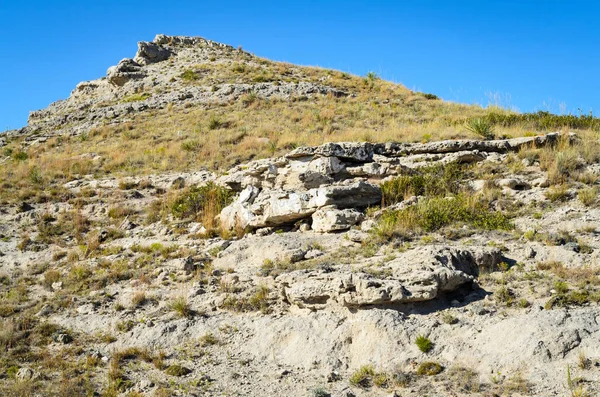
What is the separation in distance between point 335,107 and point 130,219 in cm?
1341

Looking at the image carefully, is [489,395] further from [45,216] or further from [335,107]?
[335,107]

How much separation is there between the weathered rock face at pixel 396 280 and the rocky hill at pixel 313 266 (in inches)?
1.4

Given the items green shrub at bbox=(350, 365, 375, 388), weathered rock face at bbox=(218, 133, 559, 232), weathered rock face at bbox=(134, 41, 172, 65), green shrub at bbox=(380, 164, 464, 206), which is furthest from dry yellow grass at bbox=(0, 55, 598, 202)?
weathered rock face at bbox=(134, 41, 172, 65)

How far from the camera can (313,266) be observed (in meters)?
9.33

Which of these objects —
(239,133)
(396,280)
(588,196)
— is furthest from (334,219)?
(239,133)

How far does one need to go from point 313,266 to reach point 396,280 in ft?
6.25

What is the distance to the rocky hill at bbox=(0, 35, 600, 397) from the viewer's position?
6730 mm

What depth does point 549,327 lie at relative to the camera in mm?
6535

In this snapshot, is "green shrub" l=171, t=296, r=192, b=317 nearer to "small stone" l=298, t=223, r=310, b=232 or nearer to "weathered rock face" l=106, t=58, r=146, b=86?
"small stone" l=298, t=223, r=310, b=232

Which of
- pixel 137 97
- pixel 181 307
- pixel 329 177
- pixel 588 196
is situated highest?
pixel 137 97

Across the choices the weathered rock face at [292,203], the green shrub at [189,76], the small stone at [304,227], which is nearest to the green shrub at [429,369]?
the small stone at [304,227]

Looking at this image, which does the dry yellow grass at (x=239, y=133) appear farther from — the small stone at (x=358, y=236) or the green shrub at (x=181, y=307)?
the green shrub at (x=181, y=307)

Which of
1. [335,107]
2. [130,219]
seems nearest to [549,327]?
[130,219]

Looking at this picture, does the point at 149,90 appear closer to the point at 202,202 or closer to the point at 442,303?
the point at 202,202
